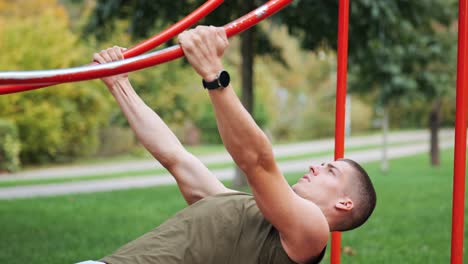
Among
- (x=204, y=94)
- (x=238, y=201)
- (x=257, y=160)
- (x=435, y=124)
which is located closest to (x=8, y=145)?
(x=435, y=124)

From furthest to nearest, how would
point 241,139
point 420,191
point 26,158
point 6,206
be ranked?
point 26,158 → point 420,191 → point 6,206 → point 241,139

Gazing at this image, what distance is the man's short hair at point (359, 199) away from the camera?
7.27 feet

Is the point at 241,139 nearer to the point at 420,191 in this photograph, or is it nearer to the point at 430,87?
the point at 420,191

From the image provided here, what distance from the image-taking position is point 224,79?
1825 mm

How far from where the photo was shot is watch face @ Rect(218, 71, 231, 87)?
182 centimetres

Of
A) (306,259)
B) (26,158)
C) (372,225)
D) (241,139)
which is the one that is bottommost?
(26,158)

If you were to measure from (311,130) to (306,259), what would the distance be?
2663cm

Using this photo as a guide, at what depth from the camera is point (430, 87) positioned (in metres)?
11.6

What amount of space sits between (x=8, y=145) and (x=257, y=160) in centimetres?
1332

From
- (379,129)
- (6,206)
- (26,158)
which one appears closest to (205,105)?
(26,158)

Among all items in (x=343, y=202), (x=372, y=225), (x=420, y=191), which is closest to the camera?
(x=343, y=202)

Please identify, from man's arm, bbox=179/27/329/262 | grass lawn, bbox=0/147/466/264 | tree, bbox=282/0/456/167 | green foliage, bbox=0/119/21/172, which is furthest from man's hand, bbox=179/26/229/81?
green foliage, bbox=0/119/21/172

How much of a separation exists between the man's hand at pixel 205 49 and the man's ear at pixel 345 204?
0.64 meters

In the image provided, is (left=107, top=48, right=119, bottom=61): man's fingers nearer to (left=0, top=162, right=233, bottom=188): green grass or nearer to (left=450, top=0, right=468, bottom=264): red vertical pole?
(left=450, top=0, right=468, bottom=264): red vertical pole
